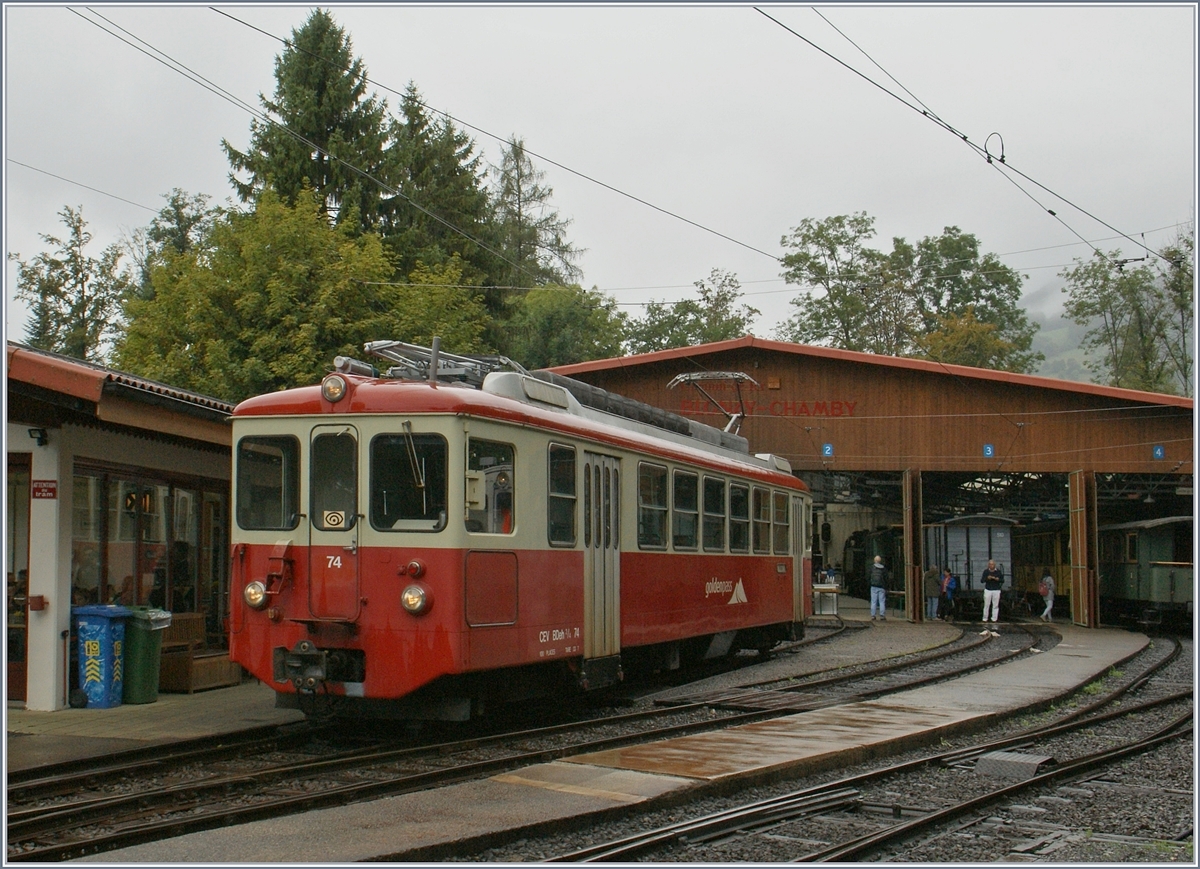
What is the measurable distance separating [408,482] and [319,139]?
33144mm

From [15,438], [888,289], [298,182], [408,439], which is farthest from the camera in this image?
[888,289]

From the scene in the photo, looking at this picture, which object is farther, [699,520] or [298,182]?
[298,182]

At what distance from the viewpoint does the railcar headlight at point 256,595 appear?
31.0ft

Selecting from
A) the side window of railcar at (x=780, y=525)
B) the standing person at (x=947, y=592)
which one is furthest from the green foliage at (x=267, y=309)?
the standing person at (x=947, y=592)

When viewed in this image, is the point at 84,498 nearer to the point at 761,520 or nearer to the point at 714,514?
the point at 714,514

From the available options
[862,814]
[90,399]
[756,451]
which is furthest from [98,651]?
[756,451]

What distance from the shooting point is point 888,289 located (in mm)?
58188

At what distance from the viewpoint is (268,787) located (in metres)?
7.88

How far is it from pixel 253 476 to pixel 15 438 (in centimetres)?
277

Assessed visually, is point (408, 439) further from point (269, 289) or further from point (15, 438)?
point (269, 289)

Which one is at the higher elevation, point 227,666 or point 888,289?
point 888,289

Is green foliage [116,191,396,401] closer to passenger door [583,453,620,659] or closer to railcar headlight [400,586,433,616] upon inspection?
passenger door [583,453,620,659]

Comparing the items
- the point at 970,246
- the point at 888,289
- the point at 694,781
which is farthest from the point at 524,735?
the point at 970,246

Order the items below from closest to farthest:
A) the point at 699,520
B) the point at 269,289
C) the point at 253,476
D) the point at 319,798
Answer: the point at 319,798, the point at 253,476, the point at 699,520, the point at 269,289
